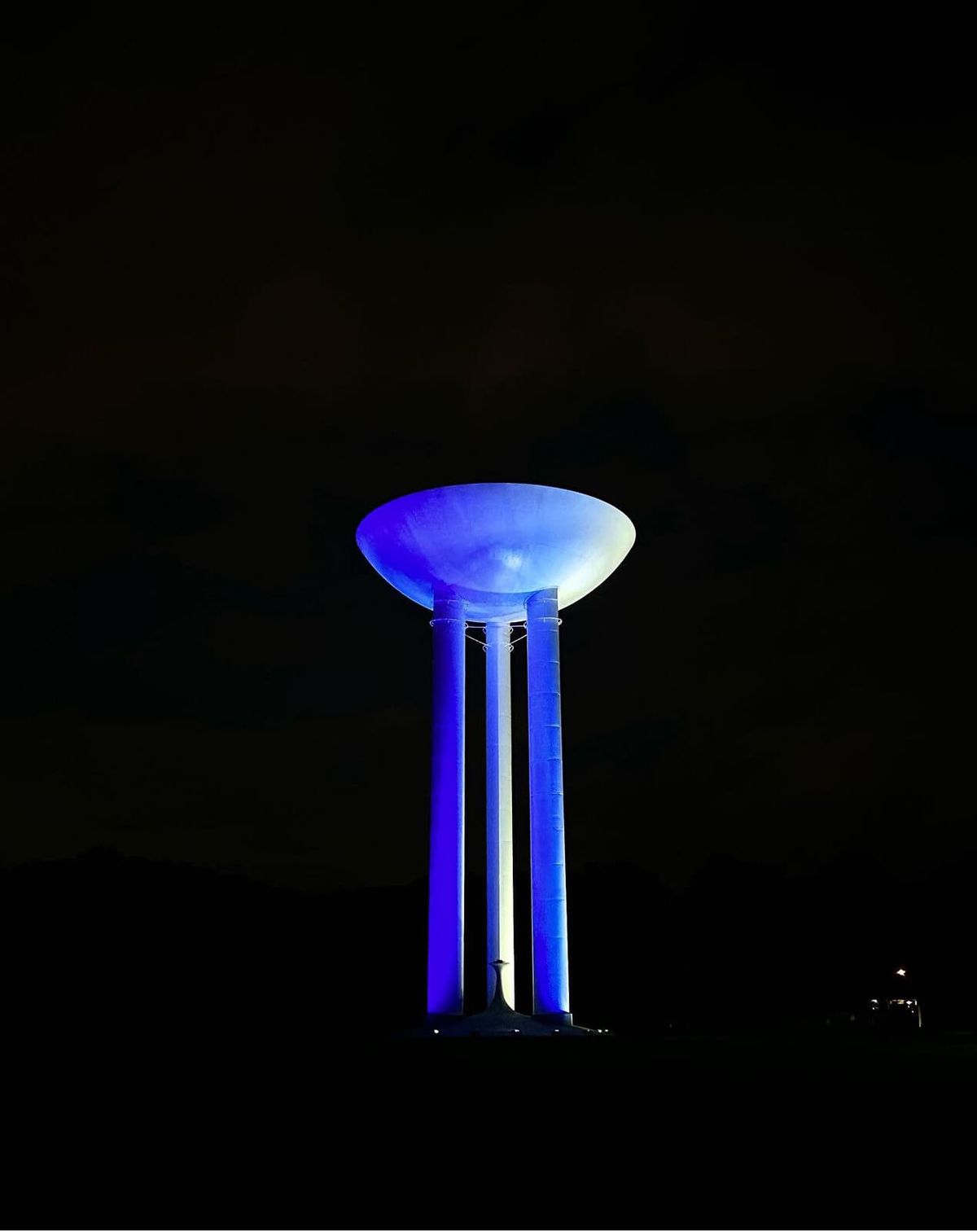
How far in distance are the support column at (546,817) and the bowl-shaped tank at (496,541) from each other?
50.4 inches

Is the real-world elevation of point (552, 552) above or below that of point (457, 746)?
above

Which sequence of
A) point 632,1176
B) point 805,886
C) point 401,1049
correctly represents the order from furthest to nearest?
point 805,886, point 401,1049, point 632,1176

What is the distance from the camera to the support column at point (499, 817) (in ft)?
123

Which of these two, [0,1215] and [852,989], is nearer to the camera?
[0,1215]

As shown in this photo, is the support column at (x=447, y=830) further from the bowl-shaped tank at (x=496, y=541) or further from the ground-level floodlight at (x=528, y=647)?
the bowl-shaped tank at (x=496, y=541)

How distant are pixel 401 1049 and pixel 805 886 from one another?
185 ft

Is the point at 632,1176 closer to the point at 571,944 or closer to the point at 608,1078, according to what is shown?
the point at 608,1078

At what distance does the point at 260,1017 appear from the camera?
46906mm

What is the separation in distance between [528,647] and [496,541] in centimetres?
339

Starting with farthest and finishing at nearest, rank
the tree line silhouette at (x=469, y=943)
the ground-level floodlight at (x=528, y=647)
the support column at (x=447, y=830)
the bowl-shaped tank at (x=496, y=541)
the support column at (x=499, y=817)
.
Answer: the tree line silhouette at (x=469, y=943)
the support column at (x=499, y=817)
the bowl-shaped tank at (x=496, y=541)
the ground-level floodlight at (x=528, y=647)
the support column at (x=447, y=830)

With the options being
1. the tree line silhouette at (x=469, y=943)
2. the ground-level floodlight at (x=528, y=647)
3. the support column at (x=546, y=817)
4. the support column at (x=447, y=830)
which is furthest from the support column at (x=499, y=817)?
the tree line silhouette at (x=469, y=943)

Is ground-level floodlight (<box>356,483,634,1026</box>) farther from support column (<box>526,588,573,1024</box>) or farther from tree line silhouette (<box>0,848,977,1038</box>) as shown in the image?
tree line silhouette (<box>0,848,977,1038</box>)

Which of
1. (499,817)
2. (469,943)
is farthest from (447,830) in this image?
(469,943)

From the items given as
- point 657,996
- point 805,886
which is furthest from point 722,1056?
point 805,886
